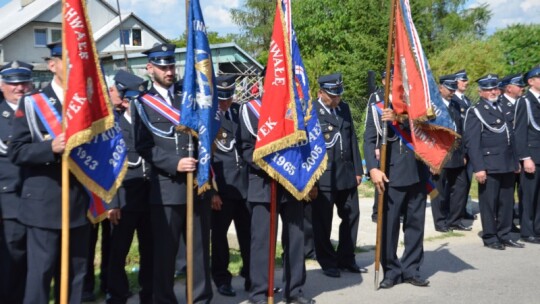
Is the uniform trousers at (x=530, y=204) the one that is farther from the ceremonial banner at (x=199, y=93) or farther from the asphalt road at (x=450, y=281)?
the ceremonial banner at (x=199, y=93)

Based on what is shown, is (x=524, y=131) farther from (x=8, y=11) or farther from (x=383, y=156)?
(x=8, y=11)

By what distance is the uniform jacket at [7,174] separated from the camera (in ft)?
18.4

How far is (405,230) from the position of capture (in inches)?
284

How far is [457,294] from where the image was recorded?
6887mm

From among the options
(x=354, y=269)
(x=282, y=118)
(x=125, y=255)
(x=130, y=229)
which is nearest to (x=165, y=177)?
(x=130, y=229)

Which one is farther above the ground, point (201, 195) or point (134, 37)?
point (134, 37)

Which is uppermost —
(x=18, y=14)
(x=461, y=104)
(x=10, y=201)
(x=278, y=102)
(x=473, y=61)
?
(x=18, y=14)

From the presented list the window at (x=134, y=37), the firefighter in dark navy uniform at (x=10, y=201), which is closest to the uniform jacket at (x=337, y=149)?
the firefighter in dark navy uniform at (x=10, y=201)

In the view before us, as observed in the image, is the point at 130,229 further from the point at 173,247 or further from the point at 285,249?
the point at 285,249

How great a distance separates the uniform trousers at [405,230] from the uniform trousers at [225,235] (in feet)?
4.66

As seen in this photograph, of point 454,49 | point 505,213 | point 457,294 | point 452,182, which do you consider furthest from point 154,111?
point 454,49

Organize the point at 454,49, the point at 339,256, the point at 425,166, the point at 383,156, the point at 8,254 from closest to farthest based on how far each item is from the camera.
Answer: the point at 8,254
the point at 383,156
the point at 425,166
the point at 339,256
the point at 454,49

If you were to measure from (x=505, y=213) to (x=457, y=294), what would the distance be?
2659mm

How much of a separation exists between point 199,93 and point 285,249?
6.04 ft
